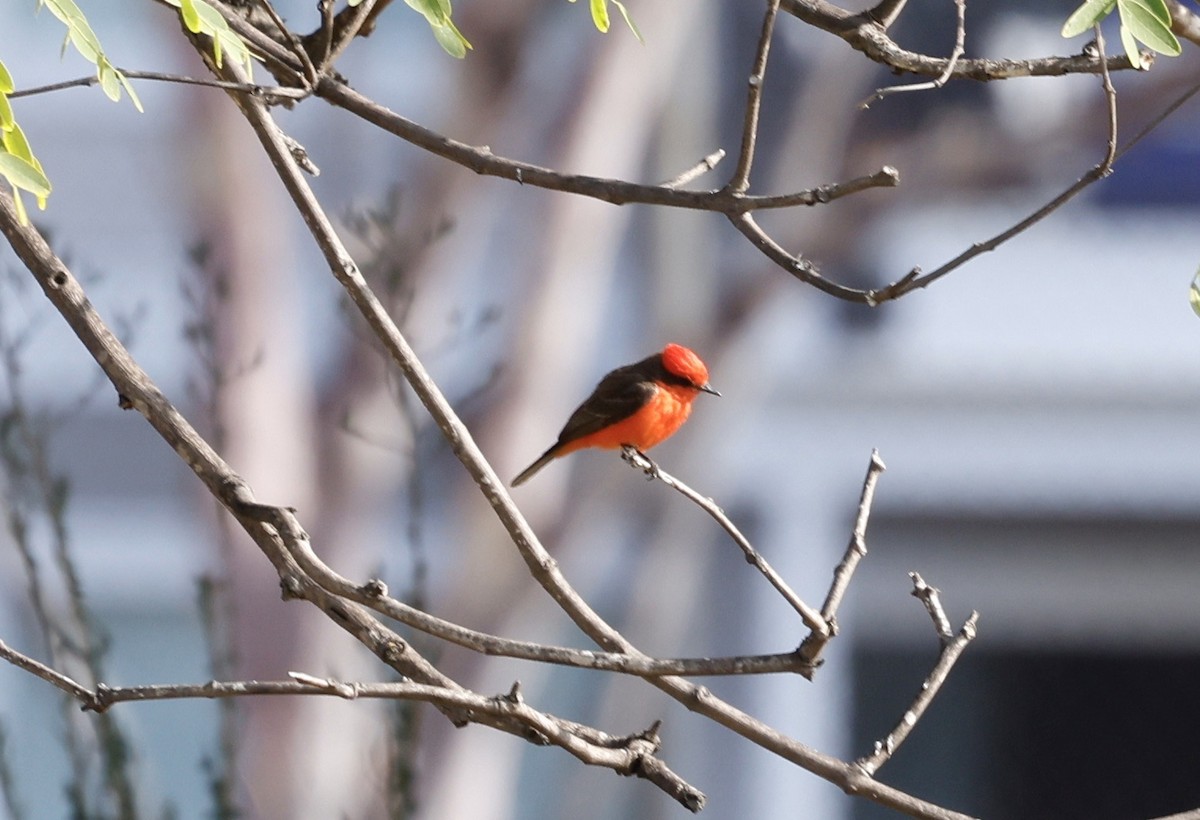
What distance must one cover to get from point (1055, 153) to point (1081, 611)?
12.1 ft

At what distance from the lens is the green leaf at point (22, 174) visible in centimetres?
186

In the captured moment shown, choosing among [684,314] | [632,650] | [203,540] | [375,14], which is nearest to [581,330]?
[684,314]

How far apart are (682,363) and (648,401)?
15cm

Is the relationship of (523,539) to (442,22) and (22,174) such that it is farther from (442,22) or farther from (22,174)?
(22,174)

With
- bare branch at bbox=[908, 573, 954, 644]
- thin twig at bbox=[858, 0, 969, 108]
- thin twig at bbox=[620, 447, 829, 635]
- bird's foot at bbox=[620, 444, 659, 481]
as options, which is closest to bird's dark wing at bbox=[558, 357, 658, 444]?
bird's foot at bbox=[620, 444, 659, 481]

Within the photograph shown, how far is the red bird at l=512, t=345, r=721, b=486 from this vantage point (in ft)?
14.8

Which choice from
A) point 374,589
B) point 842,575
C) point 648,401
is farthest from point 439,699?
point 648,401

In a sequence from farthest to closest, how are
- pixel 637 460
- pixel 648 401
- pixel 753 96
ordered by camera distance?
pixel 648 401
pixel 637 460
pixel 753 96

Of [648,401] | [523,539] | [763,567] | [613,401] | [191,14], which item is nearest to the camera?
[191,14]

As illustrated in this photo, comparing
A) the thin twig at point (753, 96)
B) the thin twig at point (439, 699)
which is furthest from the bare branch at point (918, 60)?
the thin twig at point (439, 699)

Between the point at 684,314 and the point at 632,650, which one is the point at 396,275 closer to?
the point at 632,650

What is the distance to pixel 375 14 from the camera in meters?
2.83

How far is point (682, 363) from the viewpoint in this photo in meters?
4.55

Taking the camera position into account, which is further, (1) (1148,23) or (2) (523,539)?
(2) (523,539)
